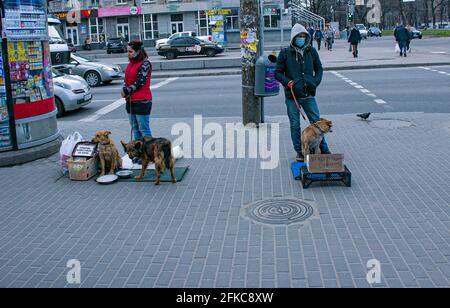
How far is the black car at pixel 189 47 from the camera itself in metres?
36.2

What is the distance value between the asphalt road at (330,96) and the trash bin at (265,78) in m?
2.60

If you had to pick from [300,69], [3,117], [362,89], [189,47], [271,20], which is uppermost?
[271,20]

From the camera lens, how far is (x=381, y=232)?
5.51m

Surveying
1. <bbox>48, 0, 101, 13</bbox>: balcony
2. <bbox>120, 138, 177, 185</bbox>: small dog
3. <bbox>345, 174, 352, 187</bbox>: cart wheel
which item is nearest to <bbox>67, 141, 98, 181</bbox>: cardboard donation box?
<bbox>120, 138, 177, 185</bbox>: small dog

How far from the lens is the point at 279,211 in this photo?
6.27 meters

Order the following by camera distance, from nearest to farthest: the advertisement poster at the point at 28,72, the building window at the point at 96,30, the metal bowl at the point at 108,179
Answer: the metal bowl at the point at 108,179 < the advertisement poster at the point at 28,72 < the building window at the point at 96,30

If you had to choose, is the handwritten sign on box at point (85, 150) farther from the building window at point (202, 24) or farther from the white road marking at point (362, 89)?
the building window at point (202, 24)

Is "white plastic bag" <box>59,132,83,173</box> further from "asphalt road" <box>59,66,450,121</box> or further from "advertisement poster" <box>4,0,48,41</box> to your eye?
"asphalt road" <box>59,66,450,121</box>

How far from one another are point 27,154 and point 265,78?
465cm

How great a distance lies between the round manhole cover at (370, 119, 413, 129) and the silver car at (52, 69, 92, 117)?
7.90 metres

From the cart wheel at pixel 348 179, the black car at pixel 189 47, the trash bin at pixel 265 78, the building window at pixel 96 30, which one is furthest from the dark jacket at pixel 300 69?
the building window at pixel 96 30

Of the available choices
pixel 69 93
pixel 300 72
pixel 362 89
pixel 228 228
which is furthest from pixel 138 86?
pixel 362 89

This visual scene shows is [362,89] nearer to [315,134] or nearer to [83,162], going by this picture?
[315,134]
